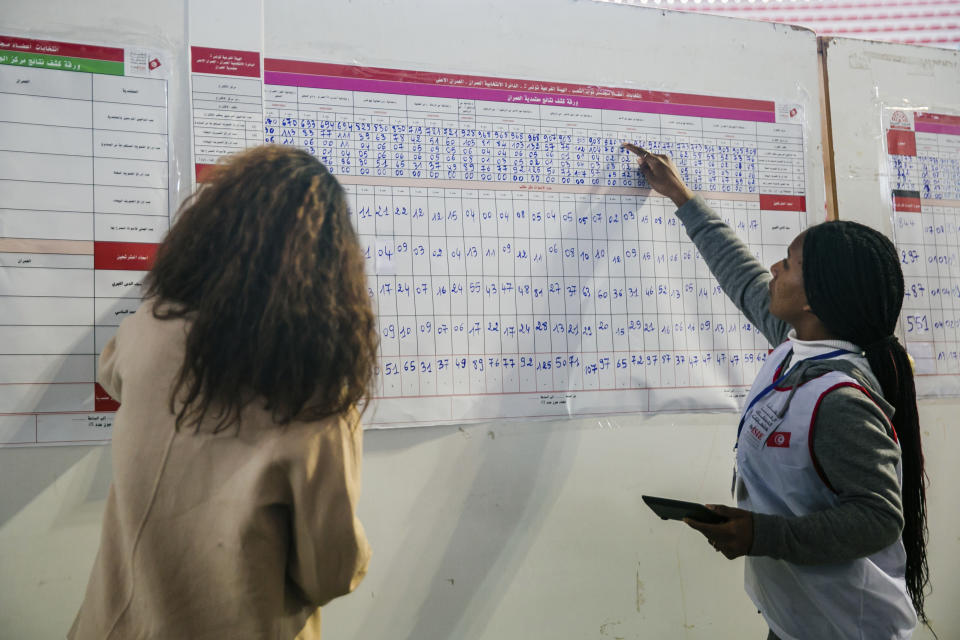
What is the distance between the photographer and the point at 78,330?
964 mm

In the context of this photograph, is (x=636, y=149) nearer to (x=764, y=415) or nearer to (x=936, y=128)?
(x=764, y=415)

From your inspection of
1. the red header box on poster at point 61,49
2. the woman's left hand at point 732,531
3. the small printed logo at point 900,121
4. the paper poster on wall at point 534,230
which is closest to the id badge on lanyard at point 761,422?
the woman's left hand at point 732,531

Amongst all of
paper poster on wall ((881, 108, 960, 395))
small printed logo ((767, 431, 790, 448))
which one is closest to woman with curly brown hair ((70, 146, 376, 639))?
small printed logo ((767, 431, 790, 448))

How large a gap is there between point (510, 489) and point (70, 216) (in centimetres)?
86

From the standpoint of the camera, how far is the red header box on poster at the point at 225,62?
103 centimetres

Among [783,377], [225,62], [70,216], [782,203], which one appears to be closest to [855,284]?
[783,377]

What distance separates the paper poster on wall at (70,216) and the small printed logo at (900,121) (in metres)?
1.54

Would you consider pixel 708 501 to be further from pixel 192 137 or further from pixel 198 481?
pixel 192 137

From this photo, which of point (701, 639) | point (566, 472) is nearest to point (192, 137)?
point (566, 472)

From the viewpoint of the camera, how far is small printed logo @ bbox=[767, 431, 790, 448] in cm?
88

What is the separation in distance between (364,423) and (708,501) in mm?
712

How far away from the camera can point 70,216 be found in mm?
968

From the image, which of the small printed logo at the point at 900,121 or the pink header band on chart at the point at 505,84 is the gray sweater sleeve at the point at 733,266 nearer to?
the pink header band on chart at the point at 505,84

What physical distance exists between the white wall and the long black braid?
38cm
